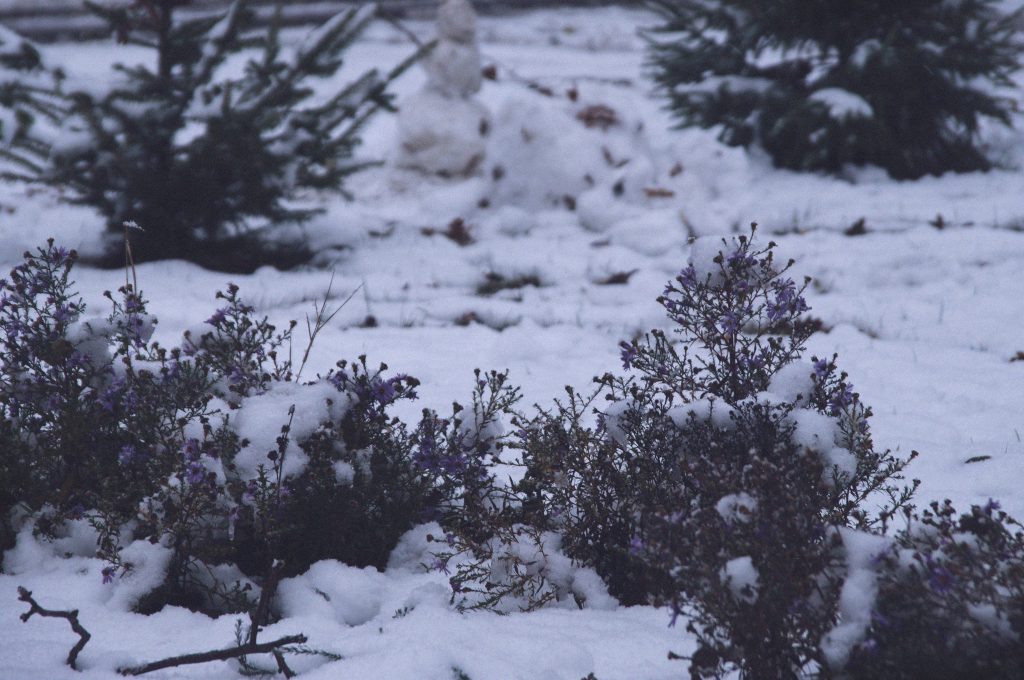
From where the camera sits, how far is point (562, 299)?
5043mm

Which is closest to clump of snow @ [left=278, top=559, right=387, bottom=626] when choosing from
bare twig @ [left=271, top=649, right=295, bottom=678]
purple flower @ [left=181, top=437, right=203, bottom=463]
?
bare twig @ [left=271, top=649, right=295, bottom=678]

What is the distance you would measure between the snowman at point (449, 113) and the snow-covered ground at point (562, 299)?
0.31 m

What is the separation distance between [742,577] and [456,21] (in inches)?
300

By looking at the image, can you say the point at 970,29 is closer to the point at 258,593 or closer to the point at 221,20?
the point at 221,20

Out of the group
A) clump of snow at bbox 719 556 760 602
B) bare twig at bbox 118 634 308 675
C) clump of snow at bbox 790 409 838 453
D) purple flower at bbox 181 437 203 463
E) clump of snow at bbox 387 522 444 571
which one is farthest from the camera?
clump of snow at bbox 387 522 444 571

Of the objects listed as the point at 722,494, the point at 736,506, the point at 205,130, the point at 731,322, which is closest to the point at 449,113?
the point at 205,130

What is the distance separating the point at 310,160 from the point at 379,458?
356cm

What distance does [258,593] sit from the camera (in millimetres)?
2176

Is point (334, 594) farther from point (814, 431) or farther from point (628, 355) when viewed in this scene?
point (814, 431)

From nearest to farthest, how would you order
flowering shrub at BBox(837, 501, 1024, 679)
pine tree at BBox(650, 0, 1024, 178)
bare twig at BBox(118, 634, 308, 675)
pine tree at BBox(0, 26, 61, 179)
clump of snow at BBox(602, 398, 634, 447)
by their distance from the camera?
flowering shrub at BBox(837, 501, 1024, 679), bare twig at BBox(118, 634, 308, 675), clump of snow at BBox(602, 398, 634, 447), pine tree at BBox(0, 26, 61, 179), pine tree at BBox(650, 0, 1024, 178)

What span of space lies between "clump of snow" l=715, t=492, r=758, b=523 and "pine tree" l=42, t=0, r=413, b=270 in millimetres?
4176

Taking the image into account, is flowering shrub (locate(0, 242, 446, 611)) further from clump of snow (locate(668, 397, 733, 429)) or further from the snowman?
the snowman

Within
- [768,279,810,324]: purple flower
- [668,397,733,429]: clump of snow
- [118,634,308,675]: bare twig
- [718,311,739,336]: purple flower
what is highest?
[768,279,810,324]: purple flower

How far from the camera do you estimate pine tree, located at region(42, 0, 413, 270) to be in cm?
484
